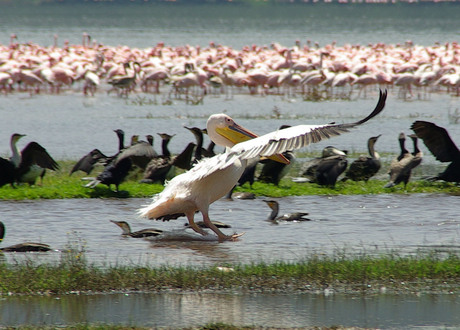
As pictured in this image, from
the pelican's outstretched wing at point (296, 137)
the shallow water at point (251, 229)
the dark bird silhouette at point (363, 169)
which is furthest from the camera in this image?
the dark bird silhouette at point (363, 169)

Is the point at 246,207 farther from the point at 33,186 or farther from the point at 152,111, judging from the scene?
the point at 152,111

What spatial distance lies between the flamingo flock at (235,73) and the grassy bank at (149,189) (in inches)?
470

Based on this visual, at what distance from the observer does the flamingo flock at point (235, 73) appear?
24.8 meters

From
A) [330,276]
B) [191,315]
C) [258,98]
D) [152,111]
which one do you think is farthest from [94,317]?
[258,98]

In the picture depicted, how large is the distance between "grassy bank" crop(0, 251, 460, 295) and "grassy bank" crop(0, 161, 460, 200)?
3569 millimetres

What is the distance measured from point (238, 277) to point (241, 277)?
2cm

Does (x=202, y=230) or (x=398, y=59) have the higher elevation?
(x=398, y=59)

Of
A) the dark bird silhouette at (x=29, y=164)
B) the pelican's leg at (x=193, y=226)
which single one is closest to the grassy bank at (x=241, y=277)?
the pelican's leg at (x=193, y=226)

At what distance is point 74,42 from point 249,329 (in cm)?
4941

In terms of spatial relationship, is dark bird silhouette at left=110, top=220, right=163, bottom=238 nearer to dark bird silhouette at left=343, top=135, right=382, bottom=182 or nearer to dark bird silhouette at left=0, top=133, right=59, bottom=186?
dark bird silhouette at left=0, top=133, right=59, bottom=186

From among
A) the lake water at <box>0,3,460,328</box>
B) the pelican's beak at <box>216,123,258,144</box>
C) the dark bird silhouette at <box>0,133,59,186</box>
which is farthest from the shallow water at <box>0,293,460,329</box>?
the dark bird silhouette at <box>0,133,59,186</box>

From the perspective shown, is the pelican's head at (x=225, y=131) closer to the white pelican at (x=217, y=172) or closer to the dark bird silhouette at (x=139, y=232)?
the white pelican at (x=217, y=172)

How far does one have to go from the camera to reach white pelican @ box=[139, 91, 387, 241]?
23.6 ft

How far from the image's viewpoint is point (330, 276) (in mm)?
6270
